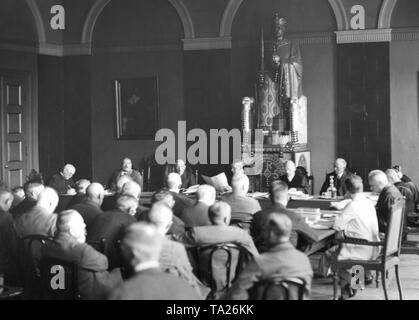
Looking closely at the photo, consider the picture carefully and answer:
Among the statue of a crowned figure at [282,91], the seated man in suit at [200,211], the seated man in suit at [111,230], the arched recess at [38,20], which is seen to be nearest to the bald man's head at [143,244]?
the seated man in suit at [111,230]

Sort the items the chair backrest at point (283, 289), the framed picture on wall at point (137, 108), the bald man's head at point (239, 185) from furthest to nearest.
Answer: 1. the framed picture on wall at point (137, 108)
2. the bald man's head at point (239, 185)
3. the chair backrest at point (283, 289)

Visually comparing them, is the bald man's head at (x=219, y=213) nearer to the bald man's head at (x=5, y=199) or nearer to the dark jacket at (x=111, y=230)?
the dark jacket at (x=111, y=230)

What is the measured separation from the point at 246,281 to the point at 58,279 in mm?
1559

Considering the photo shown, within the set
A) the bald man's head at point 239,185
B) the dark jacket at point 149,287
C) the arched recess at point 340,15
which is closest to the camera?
the dark jacket at point 149,287

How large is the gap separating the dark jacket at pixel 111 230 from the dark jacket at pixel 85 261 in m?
0.54

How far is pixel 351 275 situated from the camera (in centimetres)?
600

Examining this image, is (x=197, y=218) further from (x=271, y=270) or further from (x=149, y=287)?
(x=149, y=287)

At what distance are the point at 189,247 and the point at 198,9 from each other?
→ 8154mm

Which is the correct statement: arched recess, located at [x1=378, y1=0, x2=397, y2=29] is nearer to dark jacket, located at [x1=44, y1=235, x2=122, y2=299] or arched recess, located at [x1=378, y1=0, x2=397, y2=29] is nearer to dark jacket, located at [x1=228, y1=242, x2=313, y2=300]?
dark jacket, located at [x1=44, y1=235, x2=122, y2=299]

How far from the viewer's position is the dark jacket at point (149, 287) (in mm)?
3125

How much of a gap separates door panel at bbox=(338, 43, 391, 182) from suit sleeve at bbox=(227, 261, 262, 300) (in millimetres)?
7743

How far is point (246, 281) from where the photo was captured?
392 cm

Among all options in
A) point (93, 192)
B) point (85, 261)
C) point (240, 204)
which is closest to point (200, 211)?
point (240, 204)

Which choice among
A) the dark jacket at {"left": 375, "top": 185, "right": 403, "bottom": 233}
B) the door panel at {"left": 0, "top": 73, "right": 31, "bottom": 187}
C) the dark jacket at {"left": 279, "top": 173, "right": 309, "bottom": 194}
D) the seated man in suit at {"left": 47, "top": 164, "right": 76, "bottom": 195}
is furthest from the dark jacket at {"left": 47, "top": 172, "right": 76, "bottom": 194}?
the dark jacket at {"left": 375, "top": 185, "right": 403, "bottom": 233}
